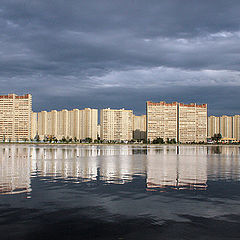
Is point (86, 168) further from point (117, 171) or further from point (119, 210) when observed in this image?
point (119, 210)

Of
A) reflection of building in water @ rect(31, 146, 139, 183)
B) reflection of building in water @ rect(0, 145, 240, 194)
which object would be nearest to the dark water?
reflection of building in water @ rect(0, 145, 240, 194)

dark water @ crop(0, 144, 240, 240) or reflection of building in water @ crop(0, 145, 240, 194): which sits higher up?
dark water @ crop(0, 144, 240, 240)

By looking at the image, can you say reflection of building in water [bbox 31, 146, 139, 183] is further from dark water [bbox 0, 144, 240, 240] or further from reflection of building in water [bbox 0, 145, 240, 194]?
dark water [bbox 0, 144, 240, 240]

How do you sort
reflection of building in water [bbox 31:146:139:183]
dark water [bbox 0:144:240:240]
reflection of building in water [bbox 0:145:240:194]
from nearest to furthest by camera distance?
dark water [bbox 0:144:240:240] < reflection of building in water [bbox 0:145:240:194] < reflection of building in water [bbox 31:146:139:183]

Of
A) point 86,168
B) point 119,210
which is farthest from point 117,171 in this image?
point 119,210

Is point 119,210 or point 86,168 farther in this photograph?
point 86,168

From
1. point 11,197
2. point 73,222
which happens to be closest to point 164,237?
point 73,222

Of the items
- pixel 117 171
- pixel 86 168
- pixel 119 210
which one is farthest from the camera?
pixel 86 168

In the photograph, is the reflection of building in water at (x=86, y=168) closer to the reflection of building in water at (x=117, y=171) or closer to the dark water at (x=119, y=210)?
the reflection of building in water at (x=117, y=171)

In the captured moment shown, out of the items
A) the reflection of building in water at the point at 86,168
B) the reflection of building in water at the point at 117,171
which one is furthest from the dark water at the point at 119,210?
the reflection of building in water at the point at 86,168

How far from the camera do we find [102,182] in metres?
23.5

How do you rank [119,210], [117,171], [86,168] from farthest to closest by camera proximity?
[86,168]
[117,171]
[119,210]

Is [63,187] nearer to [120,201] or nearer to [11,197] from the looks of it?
[11,197]

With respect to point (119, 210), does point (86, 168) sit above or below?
below
